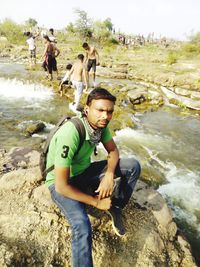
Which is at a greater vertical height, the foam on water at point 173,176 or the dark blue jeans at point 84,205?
the dark blue jeans at point 84,205

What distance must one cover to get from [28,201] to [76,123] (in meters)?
1.68

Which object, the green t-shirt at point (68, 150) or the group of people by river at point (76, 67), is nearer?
the green t-shirt at point (68, 150)

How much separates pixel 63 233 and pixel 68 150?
4.36 feet

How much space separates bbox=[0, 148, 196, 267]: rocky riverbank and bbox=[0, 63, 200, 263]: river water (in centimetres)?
110

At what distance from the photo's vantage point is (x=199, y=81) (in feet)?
56.4

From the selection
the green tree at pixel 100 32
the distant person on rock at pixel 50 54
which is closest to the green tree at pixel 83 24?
the green tree at pixel 100 32

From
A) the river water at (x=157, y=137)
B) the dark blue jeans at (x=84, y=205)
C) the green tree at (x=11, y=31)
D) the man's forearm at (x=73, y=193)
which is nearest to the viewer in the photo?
the dark blue jeans at (x=84, y=205)

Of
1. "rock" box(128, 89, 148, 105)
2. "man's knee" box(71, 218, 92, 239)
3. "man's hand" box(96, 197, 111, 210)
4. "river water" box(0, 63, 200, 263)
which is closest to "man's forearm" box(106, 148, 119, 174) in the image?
"man's hand" box(96, 197, 111, 210)

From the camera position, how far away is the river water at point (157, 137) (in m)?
5.79

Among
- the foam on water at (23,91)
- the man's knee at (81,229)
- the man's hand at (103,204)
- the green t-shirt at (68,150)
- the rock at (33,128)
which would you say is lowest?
the foam on water at (23,91)

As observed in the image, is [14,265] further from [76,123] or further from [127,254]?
[76,123]

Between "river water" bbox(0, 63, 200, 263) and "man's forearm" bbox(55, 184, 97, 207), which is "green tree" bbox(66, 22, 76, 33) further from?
"man's forearm" bbox(55, 184, 97, 207)

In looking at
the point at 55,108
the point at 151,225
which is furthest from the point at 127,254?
the point at 55,108

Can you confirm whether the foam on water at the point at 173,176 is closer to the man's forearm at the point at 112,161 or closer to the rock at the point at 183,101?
the man's forearm at the point at 112,161
